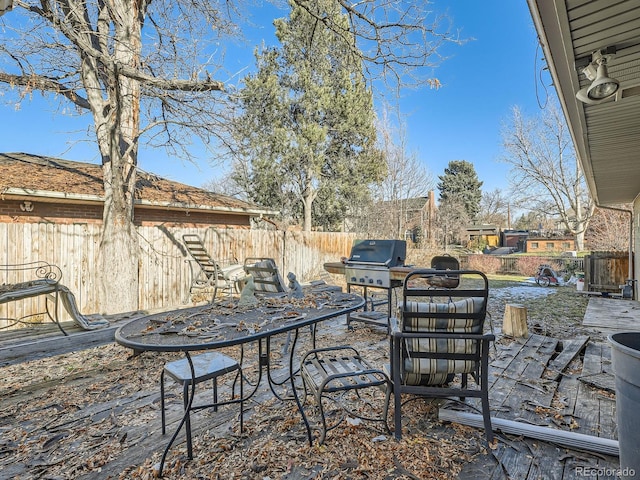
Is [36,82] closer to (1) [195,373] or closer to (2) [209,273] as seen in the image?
(2) [209,273]

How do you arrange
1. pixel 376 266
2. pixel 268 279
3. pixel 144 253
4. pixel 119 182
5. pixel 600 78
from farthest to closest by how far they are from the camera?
pixel 144 253, pixel 119 182, pixel 376 266, pixel 268 279, pixel 600 78

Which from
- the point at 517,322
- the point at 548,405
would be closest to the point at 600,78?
the point at 548,405

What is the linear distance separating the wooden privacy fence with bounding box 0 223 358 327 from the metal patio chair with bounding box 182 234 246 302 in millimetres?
380

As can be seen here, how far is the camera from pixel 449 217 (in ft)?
70.3

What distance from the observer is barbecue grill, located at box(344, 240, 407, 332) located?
469 centimetres

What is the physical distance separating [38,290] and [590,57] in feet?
18.1

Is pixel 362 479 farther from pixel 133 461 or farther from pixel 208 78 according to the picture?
pixel 208 78

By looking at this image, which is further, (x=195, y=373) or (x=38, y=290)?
(x=38, y=290)

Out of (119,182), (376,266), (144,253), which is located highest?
(119,182)

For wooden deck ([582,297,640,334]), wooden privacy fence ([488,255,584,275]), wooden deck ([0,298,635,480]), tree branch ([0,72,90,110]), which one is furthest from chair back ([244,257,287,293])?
wooden privacy fence ([488,255,584,275])

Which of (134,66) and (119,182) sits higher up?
(134,66)

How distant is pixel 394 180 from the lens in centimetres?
1619

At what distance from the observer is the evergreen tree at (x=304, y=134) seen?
14000 mm

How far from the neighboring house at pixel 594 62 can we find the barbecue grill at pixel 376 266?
239cm
